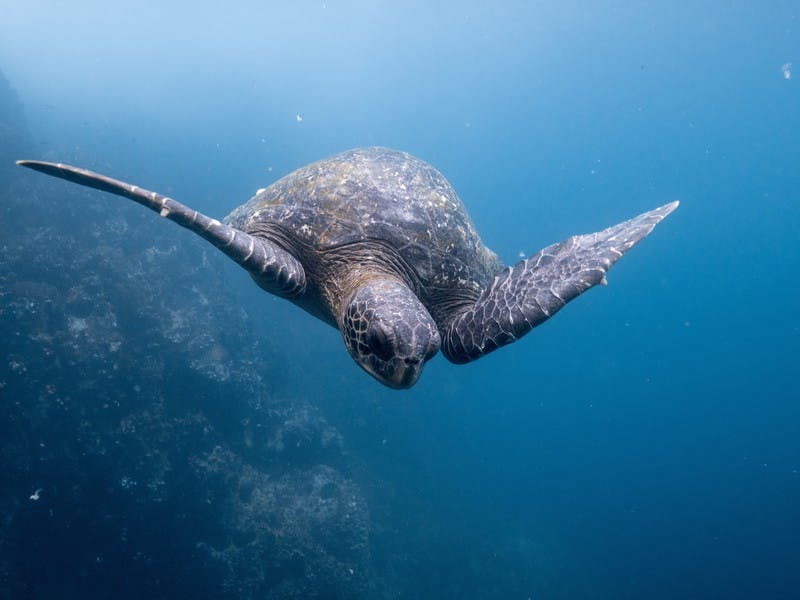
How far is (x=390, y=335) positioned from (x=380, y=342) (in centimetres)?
12

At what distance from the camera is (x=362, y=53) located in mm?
91250

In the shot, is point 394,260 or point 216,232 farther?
point 394,260

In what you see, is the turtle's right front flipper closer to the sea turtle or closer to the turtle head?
the sea turtle

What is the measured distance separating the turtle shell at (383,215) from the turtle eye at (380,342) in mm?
1512

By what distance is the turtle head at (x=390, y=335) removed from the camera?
2.99 metres

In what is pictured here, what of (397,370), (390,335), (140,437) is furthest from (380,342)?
(140,437)

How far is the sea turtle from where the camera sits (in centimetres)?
321

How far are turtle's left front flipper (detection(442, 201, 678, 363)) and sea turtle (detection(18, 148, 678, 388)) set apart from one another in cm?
1

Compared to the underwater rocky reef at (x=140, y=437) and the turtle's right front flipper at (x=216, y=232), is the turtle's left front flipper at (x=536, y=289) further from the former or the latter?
the underwater rocky reef at (x=140, y=437)

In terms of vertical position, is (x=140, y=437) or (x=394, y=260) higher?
(x=394, y=260)

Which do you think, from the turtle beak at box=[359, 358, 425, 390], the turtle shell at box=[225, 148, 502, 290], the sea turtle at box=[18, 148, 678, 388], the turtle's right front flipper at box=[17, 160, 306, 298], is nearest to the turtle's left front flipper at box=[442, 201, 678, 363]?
the sea turtle at box=[18, 148, 678, 388]

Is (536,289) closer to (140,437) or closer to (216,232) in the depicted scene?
(216,232)

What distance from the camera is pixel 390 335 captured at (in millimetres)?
2988

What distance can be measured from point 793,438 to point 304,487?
68242 millimetres
